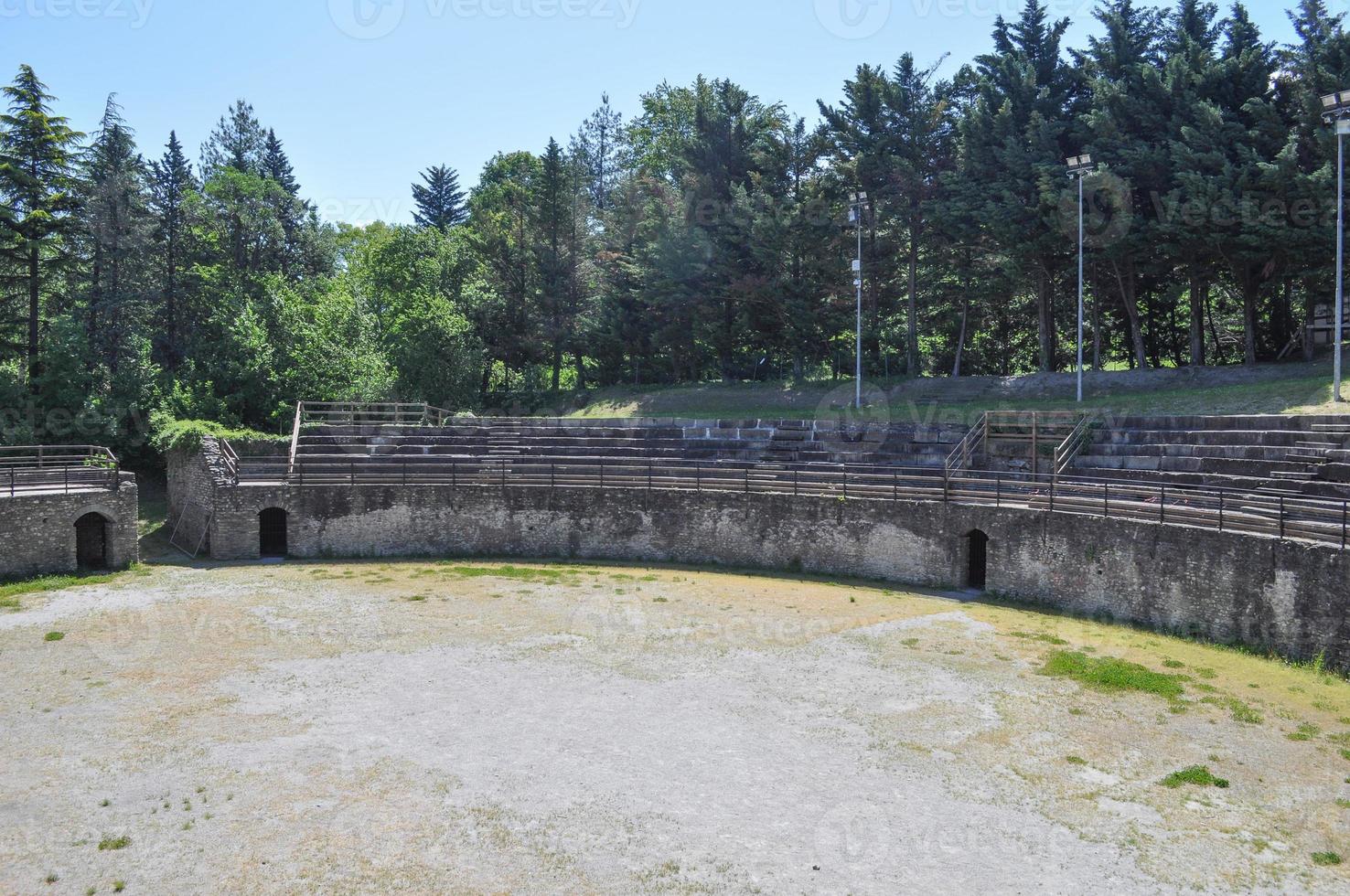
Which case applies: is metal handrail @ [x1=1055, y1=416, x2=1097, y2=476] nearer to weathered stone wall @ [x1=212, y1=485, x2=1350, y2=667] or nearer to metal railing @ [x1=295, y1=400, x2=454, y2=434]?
weathered stone wall @ [x1=212, y1=485, x2=1350, y2=667]

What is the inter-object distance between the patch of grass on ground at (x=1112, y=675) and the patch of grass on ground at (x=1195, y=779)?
2.93 m

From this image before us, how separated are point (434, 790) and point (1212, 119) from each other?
33.9m

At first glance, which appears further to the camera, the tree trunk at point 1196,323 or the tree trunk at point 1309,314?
the tree trunk at point 1196,323

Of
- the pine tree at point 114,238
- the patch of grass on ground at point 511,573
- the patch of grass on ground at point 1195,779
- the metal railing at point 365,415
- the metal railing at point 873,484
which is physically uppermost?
the pine tree at point 114,238

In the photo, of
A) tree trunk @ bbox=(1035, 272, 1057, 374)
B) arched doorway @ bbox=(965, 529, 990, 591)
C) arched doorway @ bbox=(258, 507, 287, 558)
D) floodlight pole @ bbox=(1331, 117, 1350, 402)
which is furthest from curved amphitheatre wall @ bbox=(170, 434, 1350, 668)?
tree trunk @ bbox=(1035, 272, 1057, 374)

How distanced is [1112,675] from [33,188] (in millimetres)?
43666

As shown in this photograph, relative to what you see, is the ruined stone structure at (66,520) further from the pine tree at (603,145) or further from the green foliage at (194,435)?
the pine tree at (603,145)

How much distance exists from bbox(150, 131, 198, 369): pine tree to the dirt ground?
108 feet

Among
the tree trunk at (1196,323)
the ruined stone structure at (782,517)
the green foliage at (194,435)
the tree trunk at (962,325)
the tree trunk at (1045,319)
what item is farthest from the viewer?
the tree trunk at (962,325)

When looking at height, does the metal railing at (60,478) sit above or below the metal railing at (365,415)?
below

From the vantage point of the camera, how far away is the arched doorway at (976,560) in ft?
73.3

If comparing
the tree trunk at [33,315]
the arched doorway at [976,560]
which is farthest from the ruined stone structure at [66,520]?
the arched doorway at [976,560]

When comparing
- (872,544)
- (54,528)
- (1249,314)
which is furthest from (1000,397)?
(54,528)

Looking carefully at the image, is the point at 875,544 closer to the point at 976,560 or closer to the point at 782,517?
the point at 976,560
